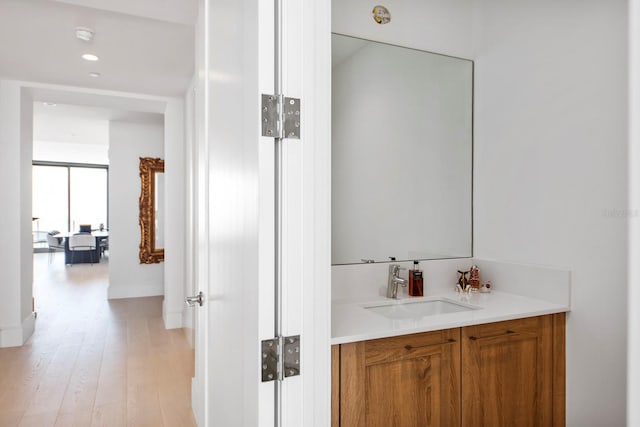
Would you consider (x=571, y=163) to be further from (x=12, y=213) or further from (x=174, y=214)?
(x=12, y=213)

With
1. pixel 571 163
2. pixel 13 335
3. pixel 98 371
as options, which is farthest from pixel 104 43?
pixel 571 163

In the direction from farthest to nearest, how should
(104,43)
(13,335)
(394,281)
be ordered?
1. (13,335)
2. (104,43)
3. (394,281)

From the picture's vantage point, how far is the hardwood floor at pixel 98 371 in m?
2.49

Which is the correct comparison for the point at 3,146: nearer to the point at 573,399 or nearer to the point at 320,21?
the point at 320,21

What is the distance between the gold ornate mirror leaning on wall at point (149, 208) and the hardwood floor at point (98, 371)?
0.85m

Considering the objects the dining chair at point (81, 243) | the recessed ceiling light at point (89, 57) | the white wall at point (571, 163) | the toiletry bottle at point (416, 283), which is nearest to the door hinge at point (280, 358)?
the toiletry bottle at point (416, 283)

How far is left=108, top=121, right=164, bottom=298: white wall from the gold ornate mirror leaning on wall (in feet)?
0.30

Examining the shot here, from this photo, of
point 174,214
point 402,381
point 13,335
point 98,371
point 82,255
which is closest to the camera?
point 402,381

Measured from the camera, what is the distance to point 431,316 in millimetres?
1688

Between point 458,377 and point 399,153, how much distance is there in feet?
3.80

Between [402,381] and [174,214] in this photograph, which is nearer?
[402,381]

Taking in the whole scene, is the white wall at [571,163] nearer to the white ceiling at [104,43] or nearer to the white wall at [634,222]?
the white wall at [634,222]

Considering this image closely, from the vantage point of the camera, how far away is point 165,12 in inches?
91.3

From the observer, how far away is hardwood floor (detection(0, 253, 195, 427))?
8.18ft
